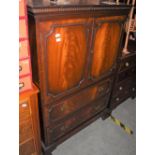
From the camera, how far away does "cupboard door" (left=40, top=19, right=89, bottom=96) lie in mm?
1094

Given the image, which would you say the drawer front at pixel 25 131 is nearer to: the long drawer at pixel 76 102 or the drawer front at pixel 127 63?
the long drawer at pixel 76 102

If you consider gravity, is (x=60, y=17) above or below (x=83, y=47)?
above

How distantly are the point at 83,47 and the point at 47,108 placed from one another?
0.65 m

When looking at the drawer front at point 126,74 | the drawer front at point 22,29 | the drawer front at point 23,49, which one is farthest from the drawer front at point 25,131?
the drawer front at point 126,74

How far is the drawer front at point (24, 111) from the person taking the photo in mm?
1188

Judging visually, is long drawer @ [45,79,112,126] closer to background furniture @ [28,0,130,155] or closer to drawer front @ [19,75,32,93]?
background furniture @ [28,0,130,155]

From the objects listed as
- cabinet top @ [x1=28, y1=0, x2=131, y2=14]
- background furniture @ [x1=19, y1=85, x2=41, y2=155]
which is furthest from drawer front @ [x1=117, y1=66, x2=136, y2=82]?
background furniture @ [x1=19, y1=85, x2=41, y2=155]

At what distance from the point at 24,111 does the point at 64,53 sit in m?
0.58

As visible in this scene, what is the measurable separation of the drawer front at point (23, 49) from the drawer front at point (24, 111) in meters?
0.38

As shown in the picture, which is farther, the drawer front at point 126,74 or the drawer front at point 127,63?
the drawer front at point 126,74

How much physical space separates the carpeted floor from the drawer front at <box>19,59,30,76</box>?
1.13m
